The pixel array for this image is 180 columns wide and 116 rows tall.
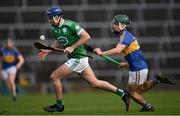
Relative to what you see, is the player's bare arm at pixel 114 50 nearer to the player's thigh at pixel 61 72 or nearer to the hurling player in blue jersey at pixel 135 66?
the hurling player in blue jersey at pixel 135 66

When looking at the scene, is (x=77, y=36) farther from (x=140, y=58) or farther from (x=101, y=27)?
(x=101, y=27)

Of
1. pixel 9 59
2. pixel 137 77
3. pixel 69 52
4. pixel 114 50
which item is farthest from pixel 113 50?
pixel 9 59

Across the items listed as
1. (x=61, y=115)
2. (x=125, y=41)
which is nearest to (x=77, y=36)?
(x=125, y=41)

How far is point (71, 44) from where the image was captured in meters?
15.4

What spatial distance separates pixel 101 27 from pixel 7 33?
416cm

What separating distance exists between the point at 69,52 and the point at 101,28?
17.6 metres

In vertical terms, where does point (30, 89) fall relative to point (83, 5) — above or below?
below

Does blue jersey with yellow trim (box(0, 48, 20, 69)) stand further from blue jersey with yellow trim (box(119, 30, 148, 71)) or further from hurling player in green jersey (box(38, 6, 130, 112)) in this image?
blue jersey with yellow trim (box(119, 30, 148, 71))

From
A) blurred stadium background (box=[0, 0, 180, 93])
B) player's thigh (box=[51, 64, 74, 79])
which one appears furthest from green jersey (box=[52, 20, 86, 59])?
blurred stadium background (box=[0, 0, 180, 93])

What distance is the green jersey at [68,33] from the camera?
15227mm

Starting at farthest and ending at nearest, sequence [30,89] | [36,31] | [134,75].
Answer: [36,31] → [30,89] → [134,75]

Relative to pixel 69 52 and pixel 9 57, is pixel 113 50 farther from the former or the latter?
pixel 9 57

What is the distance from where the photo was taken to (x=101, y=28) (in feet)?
107

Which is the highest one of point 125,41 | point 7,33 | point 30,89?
point 125,41
